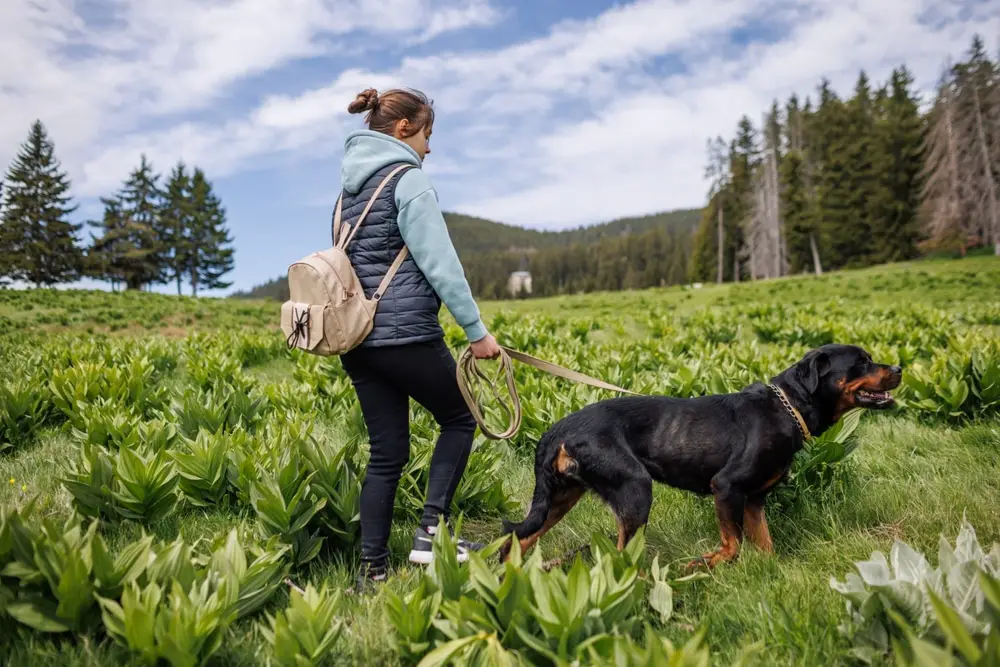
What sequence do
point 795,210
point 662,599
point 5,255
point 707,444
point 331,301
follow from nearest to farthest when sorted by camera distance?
point 662,599
point 331,301
point 707,444
point 5,255
point 795,210

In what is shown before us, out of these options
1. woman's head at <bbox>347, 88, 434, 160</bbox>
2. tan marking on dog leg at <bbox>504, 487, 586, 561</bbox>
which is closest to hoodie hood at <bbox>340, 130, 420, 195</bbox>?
woman's head at <bbox>347, 88, 434, 160</bbox>

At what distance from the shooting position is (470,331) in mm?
3066

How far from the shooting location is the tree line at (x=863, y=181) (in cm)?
3806

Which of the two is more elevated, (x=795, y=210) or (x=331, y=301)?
(x=795, y=210)

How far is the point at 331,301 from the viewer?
2.89 meters

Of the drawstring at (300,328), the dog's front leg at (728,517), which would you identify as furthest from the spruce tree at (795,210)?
the drawstring at (300,328)

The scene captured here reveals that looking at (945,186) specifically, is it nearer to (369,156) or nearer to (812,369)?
(812,369)

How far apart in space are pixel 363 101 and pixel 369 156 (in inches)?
11.6

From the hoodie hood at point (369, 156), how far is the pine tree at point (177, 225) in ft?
197

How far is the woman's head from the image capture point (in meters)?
3.08

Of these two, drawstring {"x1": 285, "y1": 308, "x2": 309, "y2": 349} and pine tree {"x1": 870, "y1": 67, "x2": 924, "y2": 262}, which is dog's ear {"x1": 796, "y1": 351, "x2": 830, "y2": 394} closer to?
drawstring {"x1": 285, "y1": 308, "x2": 309, "y2": 349}

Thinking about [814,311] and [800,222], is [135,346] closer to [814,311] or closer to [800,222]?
[814,311]

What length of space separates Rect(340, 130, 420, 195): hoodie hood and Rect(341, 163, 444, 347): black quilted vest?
34 millimetres

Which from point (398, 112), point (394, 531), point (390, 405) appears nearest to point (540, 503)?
point (390, 405)
